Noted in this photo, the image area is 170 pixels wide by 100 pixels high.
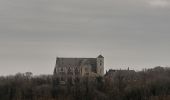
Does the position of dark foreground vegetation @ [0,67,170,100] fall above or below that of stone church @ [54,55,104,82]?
below

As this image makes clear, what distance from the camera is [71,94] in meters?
100

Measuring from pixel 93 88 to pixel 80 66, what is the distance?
61.4 feet

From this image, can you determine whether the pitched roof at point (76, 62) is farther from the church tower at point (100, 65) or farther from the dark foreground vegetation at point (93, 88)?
the dark foreground vegetation at point (93, 88)

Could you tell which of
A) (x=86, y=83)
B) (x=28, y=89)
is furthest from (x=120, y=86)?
(x=28, y=89)

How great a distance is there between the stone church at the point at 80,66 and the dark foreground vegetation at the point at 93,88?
8.72 m

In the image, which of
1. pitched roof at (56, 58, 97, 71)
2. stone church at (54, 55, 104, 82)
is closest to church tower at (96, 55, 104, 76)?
stone church at (54, 55, 104, 82)

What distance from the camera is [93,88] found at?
102688 mm

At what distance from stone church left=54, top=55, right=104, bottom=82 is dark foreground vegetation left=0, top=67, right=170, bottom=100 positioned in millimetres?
8720

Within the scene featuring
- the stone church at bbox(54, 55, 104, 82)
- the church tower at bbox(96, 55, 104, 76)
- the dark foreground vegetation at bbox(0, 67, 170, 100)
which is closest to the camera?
the dark foreground vegetation at bbox(0, 67, 170, 100)

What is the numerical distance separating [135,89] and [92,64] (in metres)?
23.6

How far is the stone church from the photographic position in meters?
121

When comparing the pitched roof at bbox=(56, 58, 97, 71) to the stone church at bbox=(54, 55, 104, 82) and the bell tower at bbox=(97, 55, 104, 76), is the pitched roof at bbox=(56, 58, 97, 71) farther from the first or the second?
the bell tower at bbox=(97, 55, 104, 76)

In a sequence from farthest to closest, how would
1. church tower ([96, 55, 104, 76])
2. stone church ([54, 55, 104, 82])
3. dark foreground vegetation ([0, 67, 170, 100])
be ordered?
1. church tower ([96, 55, 104, 76])
2. stone church ([54, 55, 104, 82])
3. dark foreground vegetation ([0, 67, 170, 100])

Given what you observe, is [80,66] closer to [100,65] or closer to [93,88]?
[100,65]
